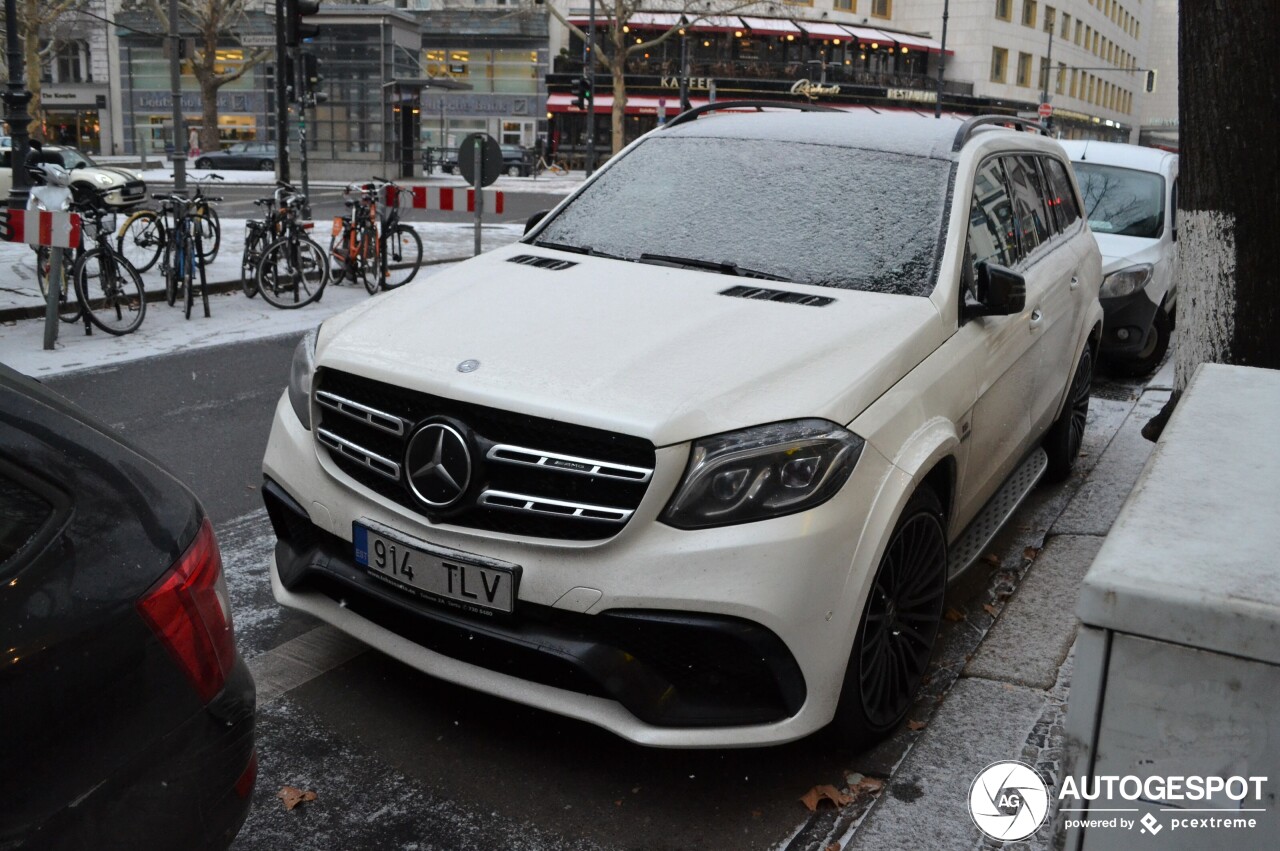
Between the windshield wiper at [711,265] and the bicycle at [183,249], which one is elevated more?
the windshield wiper at [711,265]

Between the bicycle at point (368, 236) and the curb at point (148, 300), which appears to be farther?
the bicycle at point (368, 236)

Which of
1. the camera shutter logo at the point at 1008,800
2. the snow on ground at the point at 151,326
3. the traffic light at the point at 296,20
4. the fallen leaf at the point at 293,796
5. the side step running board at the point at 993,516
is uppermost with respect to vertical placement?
the traffic light at the point at 296,20

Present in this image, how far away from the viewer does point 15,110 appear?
52.3 feet

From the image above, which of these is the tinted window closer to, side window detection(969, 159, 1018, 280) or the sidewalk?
the sidewalk

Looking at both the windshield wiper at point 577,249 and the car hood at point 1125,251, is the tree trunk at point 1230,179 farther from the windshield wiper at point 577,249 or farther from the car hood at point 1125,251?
the windshield wiper at point 577,249

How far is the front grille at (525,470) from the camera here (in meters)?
2.80

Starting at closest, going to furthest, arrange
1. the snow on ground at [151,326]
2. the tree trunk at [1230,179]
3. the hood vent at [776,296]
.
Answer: the hood vent at [776,296]
the tree trunk at [1230,179]
the snow on ground at [151,326]

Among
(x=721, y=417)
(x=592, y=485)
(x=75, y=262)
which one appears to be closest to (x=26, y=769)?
(x=592, y=485)

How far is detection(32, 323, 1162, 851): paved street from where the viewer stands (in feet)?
9.40

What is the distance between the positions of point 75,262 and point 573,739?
7.69 meters

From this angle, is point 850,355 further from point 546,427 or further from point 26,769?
point 26,769

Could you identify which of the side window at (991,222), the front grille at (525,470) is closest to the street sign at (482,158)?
the side window at (991,222)

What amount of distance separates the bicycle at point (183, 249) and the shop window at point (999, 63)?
6129cm

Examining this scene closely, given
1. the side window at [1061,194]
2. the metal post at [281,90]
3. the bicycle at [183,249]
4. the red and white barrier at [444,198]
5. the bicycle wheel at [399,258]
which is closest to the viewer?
the side window at [1061,194]
